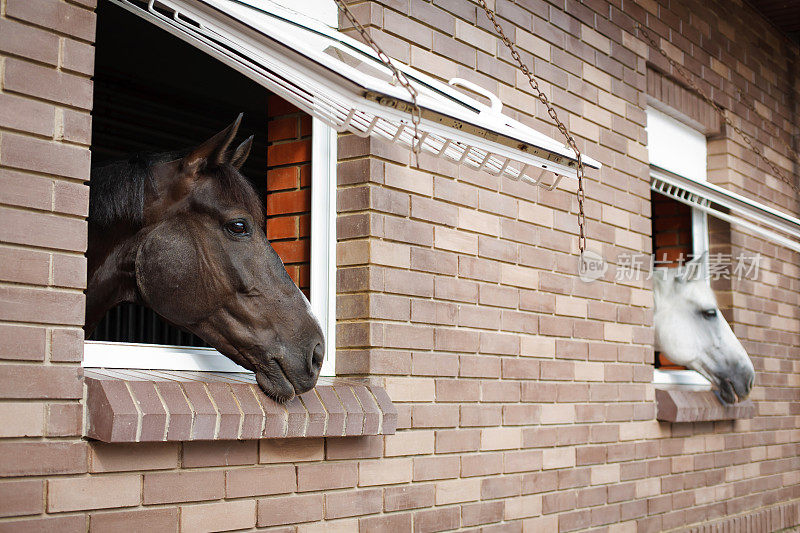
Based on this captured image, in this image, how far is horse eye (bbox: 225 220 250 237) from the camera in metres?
3.06

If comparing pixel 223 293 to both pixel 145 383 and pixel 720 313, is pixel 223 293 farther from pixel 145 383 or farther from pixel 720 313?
pixel 720 313

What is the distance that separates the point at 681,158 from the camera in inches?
251

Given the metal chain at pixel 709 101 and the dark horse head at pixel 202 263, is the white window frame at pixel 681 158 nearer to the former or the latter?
the metal chain at pixel 709 101

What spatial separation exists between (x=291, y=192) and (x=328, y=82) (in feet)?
3.57

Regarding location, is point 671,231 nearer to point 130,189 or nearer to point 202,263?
point 202,263

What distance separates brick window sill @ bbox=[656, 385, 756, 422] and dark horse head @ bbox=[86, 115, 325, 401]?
9.76 feet

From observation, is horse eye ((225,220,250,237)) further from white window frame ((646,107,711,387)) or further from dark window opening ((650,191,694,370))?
dark window opening ((650,191,694,370))

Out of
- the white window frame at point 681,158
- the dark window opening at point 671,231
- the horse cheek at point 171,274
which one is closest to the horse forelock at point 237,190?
the horse cheek at point 171,274

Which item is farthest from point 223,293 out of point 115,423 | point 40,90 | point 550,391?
point 550,391

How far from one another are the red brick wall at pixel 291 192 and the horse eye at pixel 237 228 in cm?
69

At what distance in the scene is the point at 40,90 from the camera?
262 centimetres

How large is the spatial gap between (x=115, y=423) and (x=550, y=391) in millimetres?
2506

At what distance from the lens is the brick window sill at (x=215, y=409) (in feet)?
8.68

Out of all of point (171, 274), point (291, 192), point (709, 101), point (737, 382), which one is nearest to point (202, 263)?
point (171, 274)
